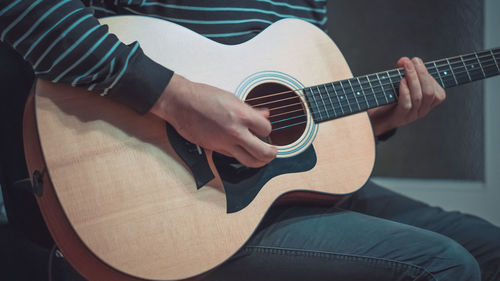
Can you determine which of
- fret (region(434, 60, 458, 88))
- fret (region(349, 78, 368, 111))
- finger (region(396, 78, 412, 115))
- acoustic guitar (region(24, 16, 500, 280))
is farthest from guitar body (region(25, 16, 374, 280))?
fret (region(434, 60, 458, 88))

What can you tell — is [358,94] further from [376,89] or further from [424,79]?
[424,79]

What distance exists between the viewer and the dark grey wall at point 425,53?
1660mm

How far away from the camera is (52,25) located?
1.93 feet

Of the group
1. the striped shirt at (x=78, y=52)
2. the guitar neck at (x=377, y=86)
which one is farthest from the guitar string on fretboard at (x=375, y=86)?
the striped shirt at (x=78, y=52)

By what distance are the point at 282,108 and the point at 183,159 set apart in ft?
0.80

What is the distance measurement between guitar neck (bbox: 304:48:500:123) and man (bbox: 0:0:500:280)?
55 mm

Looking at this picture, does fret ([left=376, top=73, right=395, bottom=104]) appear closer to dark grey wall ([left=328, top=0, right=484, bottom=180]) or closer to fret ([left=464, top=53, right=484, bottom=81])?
fret ([left=464, top=53, right=484, bottom=81])

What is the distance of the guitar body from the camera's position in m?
0.57

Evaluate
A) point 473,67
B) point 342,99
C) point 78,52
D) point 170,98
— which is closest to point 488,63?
point 473,67

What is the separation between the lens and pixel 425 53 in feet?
5.58

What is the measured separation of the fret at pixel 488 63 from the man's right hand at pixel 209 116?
25.2 inches

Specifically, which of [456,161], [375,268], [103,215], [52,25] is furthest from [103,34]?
[456,161]

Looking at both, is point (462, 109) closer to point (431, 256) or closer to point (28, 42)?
point (431, 256)

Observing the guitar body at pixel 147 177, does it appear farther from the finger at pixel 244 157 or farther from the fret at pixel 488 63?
the fret at pixel 488 63
